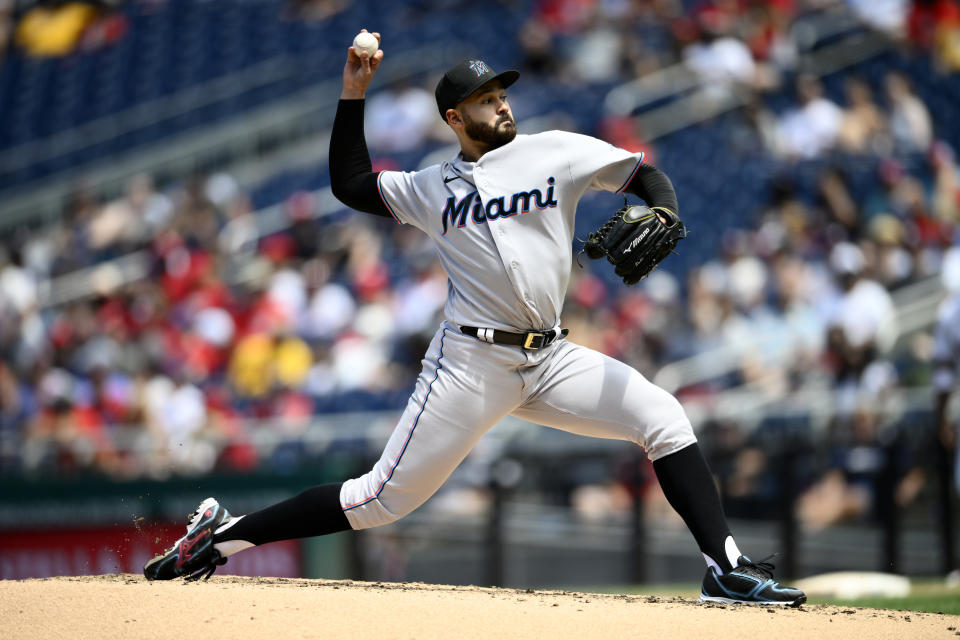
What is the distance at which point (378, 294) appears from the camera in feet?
34.0

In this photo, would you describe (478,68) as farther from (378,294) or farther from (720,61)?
(720,61)

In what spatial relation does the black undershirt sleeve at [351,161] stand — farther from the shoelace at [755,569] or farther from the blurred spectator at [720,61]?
the blurred spectator at [720,61]

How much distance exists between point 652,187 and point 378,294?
6554mm

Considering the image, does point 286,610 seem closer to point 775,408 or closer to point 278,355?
point 775,408

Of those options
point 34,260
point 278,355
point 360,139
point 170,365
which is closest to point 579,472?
point 278,355

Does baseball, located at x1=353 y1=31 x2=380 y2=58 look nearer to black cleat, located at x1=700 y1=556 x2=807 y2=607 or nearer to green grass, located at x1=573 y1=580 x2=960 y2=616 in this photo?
black cleat, located at x1=700 y1=556 x2=807 y2=607

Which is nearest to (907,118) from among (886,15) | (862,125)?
(862,125)

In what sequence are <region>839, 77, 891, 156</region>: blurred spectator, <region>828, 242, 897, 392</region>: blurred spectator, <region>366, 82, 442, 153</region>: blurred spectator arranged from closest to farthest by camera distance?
<region>828, 242, 897, 392</region>: blurred spectator, <region>839, 77, 891, 156</region>: blurred spectator, <region>366, 82, 442, 153</region>: blurred spectator

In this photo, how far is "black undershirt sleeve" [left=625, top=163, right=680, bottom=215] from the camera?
392 cm

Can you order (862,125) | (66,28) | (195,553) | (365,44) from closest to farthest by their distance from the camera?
(365,44)
(195,553)
(862,125)
(66,28)

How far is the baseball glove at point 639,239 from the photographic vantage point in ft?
12.3

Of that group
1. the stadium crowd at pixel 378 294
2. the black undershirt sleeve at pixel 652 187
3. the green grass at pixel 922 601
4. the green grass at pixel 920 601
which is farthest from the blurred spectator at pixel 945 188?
the black undershirt sleeve at pixel 652 187

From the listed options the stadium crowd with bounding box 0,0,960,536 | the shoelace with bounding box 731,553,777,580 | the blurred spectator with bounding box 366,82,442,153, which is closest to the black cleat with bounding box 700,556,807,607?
the shoelace with bounding box 731,553,777,580

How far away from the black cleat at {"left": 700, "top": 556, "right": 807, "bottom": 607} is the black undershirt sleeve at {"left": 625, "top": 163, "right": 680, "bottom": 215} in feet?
3.86
